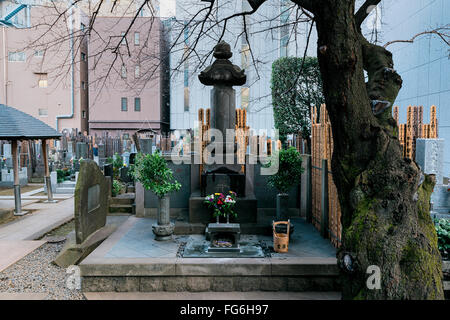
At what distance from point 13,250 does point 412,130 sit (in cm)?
955

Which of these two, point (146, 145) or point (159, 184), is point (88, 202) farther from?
point (146, 145)

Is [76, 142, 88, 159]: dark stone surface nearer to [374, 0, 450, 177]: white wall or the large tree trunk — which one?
[374, 0, 450, 177]: white wall

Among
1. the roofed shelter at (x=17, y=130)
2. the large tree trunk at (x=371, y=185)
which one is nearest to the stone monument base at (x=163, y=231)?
the large tree trunk at (x=371, y=185)

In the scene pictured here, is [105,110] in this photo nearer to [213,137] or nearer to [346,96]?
[213,137]

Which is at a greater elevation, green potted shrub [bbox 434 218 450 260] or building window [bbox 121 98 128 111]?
building window [bbox 121 98 128 111]

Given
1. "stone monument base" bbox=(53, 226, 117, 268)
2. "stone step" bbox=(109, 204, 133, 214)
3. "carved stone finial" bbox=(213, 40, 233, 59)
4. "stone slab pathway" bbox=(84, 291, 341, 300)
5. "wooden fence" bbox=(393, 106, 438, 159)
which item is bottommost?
"stone slab pathway" bbox=(84, 291, 341, 300)

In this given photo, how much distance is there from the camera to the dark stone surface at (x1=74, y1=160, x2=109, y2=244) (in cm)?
670

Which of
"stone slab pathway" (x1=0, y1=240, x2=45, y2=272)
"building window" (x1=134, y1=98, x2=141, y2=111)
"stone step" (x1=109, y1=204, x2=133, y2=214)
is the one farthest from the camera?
"building window" (x1=134, y1=98, x2=141, y2=111)

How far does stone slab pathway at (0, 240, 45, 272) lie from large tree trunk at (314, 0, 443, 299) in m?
6.92

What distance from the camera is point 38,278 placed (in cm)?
597

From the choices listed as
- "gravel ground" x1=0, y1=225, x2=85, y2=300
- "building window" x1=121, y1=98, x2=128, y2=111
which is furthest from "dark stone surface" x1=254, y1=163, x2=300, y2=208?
"building window" x1=121, y1=98, x2=128, y2=111

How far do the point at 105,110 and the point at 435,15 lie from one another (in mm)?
25661

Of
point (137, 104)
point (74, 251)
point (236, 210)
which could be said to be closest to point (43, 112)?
point (137, 104)

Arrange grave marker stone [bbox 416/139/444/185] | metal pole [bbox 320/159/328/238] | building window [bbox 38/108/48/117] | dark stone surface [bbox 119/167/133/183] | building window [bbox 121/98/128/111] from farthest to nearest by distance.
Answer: building window [bbox 121/98/128/111] → building window [bbox 38/108/48/117] → dark stone surface [bbox 119/167/133/183] → metal pole [bbox 320/159/328/238] → grave marker stone [bbox 416/139/444/185]
